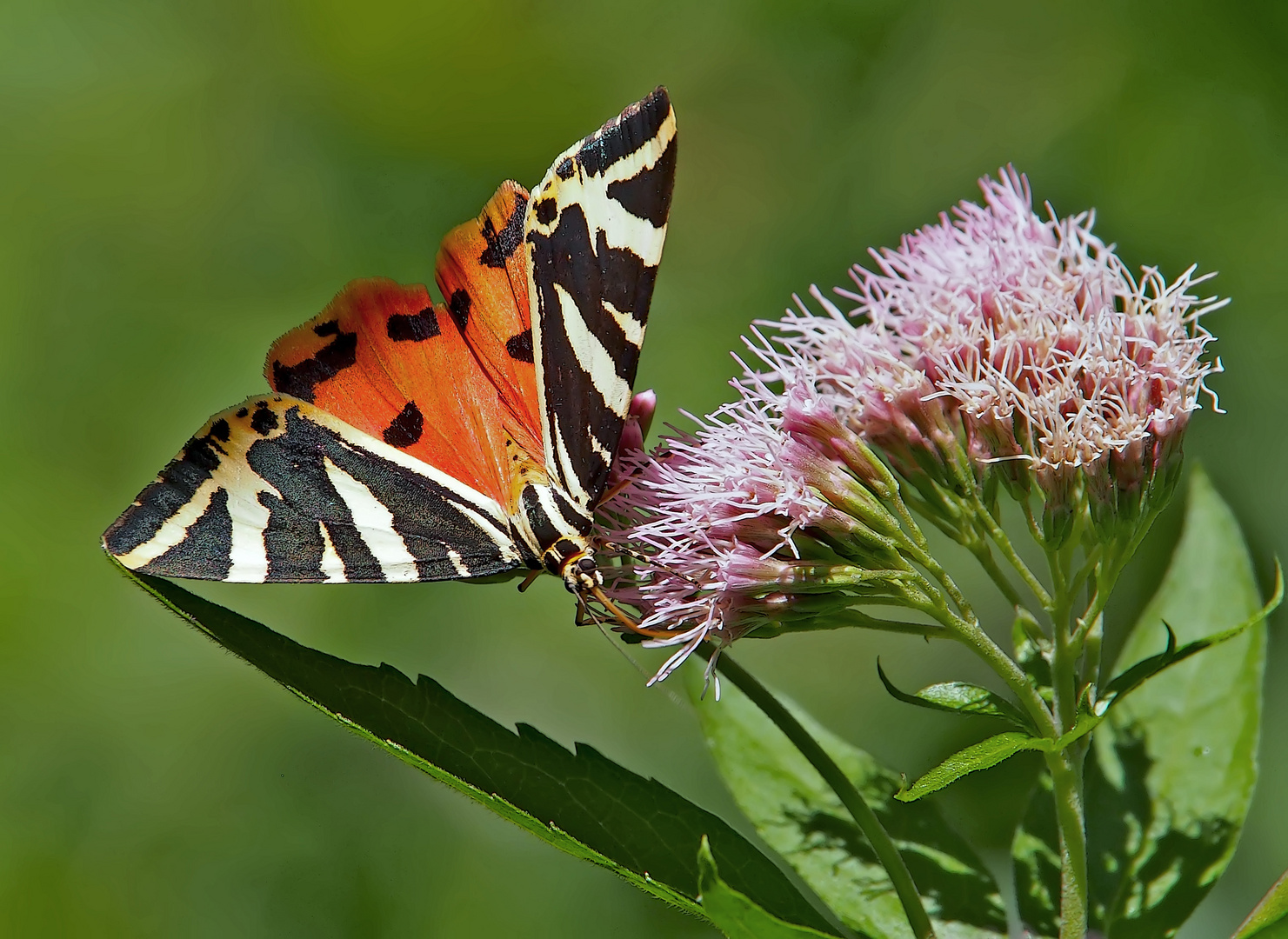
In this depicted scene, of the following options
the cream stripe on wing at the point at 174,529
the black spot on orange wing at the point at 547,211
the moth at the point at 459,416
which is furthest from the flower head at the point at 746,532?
the cream stripe on wing at the point at 174,529

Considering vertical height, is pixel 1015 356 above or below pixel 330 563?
above

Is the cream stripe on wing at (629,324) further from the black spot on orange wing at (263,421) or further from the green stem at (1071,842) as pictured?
the green stem at (1071,842)

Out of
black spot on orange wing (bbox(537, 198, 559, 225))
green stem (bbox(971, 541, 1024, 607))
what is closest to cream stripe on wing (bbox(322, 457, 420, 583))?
black spot on orange wing (bbox(537, 198, 559, 225))

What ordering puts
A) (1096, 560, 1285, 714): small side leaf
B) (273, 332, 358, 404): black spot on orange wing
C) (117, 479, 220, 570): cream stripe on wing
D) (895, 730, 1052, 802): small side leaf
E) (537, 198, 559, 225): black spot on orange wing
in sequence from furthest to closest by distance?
(273, 332, 358, 404): black spot on orange wing < (537, 198, 559, 225): black spot on orange wing < (117, 479, 220, 570): cream stripe on wing < (1096, 560, 1285, 714): small side leaf < (895, 730, 1052, 802): small side leaf

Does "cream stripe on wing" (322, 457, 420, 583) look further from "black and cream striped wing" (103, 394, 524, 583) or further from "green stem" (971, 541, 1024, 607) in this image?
"green stem" (971, 541, 1024, 607)

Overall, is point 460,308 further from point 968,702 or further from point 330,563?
point 968,702

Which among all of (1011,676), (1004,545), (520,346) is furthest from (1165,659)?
(520,346)
